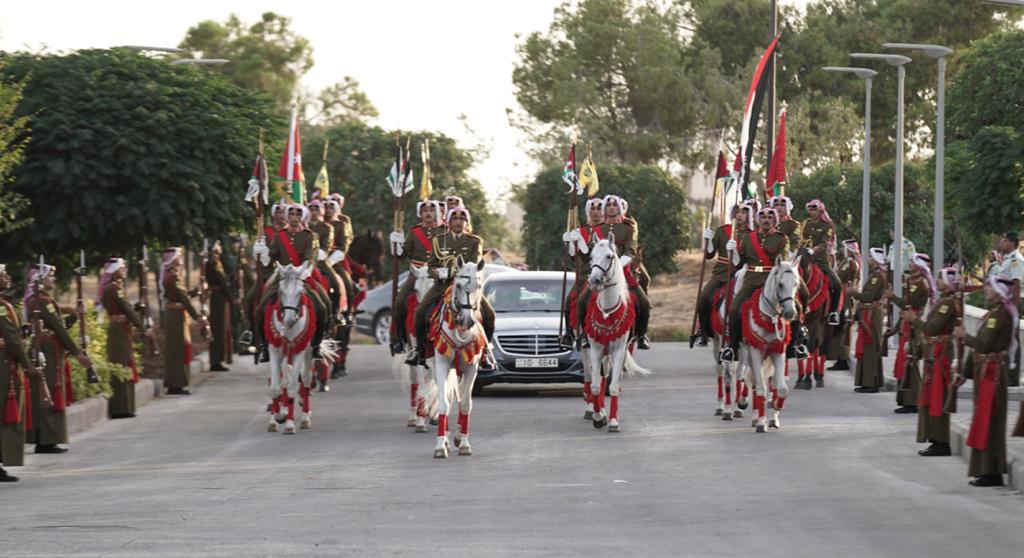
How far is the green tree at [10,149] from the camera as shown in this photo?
A: 24359 mm

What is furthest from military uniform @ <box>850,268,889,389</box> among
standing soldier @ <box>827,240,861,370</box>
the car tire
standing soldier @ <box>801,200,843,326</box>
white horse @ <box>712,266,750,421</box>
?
the car tire

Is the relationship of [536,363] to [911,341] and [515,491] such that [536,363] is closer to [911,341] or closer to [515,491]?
[911,341]

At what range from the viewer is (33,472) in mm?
17812

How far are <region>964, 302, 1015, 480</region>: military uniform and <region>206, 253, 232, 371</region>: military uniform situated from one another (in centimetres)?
1721

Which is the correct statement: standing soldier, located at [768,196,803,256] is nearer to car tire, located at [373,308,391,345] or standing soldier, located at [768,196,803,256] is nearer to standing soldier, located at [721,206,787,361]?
standing soldier, located at [721,206,787,361]

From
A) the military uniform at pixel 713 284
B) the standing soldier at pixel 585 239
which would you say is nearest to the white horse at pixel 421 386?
the standing soldier at pixel 585 239

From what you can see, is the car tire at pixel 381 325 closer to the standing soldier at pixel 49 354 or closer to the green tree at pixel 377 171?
the green tree at pixel 377 171

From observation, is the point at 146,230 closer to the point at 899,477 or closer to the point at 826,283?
the point at 826,283

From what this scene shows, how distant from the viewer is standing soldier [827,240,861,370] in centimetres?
2823

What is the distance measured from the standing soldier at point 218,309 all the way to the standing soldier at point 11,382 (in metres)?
13.4

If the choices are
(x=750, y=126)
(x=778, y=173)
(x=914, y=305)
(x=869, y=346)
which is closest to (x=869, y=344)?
(x=869, y=346)

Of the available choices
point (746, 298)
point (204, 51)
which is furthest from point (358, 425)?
point (204, 51)

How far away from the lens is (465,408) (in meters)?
18.8

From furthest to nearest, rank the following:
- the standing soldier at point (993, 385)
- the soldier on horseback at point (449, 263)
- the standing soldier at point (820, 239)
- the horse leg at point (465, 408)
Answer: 1. the standing soldier at point (820, 239)
2. the soldier on horseback at point (449, 263)
3. the horse leg at point (465, 408)
4. the standing soldier at point (993, 385)
